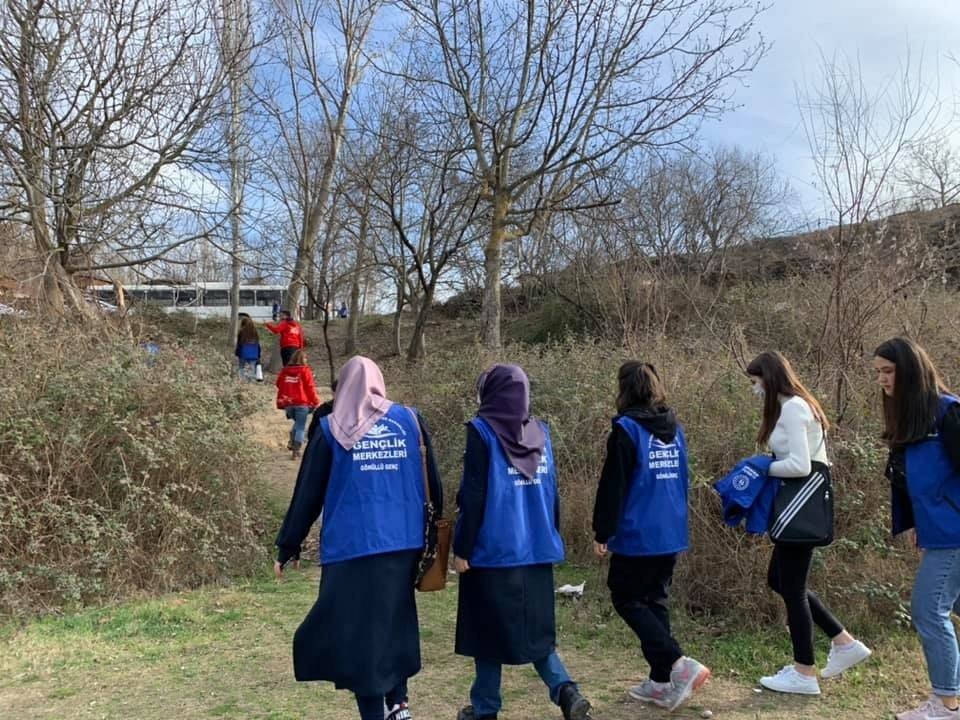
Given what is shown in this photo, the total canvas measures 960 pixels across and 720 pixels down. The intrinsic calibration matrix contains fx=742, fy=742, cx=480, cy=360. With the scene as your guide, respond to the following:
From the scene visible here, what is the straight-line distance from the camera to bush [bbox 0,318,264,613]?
5656 millimetres

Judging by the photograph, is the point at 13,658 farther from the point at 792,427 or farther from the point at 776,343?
the point at 776,343

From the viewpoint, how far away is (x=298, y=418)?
1031 cm

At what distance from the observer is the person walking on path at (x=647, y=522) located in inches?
147

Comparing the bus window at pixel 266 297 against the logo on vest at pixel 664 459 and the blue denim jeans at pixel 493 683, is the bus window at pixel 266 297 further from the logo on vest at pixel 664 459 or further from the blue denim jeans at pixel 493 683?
the blue denim jeans at pixel 493 683

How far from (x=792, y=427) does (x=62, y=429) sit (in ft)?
18.1

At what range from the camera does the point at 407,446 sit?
331 centimetres

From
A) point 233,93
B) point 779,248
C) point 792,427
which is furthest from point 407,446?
point 779,248

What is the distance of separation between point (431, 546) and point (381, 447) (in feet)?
1.75

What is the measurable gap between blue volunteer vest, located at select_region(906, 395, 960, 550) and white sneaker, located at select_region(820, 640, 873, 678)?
0.84 meters

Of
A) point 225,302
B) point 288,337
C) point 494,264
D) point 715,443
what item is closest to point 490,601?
point 715,443

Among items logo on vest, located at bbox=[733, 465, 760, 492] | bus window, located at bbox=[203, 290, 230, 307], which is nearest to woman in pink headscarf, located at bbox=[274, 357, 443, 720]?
logo on vest, located at bbox=[733, 465, 760, 492]

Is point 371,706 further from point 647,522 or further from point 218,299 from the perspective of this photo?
point 218,299

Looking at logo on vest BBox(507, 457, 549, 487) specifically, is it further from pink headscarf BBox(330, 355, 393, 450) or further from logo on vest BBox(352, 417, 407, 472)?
pink headscarf BBox(330, 355, 393, 450)

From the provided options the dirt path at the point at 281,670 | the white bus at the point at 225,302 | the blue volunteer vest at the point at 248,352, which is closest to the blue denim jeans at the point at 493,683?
the dirt path at the point at 281,670
